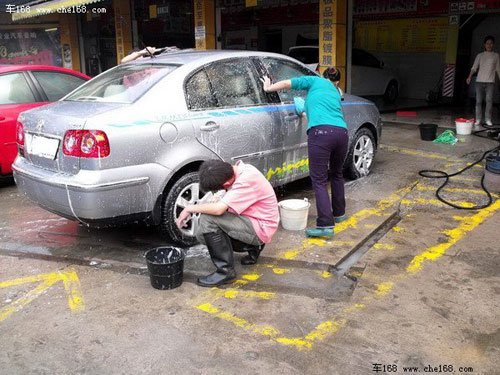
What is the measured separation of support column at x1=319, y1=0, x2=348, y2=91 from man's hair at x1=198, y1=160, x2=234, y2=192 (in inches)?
269

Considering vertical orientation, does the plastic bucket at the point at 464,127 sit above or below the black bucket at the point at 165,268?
above

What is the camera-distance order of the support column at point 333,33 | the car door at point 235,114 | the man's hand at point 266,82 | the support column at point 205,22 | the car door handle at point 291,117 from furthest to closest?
the support column at point 205,22
the support column at point 333,33
the car door handle at point 291,117
the man's hand at point 266,82
the car door at point 235,114

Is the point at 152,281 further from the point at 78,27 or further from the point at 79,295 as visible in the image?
the point at 78,27

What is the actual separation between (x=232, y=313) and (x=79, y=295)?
1.12 m

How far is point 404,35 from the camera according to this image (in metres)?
15.2

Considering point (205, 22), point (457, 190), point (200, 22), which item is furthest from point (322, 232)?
point (200, 22)

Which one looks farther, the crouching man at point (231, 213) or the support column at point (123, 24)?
the support column at point (123, 24)

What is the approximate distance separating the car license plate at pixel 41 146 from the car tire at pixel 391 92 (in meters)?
11.9

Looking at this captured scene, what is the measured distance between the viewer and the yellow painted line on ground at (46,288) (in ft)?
11.2

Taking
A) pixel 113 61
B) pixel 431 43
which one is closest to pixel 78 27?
pixel 113 61

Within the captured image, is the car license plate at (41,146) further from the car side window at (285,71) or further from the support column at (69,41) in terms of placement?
the support column at (69,41)

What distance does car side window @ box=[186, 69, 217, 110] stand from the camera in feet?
13.8

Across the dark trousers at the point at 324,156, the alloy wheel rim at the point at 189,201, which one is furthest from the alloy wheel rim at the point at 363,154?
the alloy wheel rim at the point at 189,201

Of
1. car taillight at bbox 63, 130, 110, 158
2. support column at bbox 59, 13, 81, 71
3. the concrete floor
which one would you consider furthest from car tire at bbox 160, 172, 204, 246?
support column at bbox 59, 13, 81, 71
